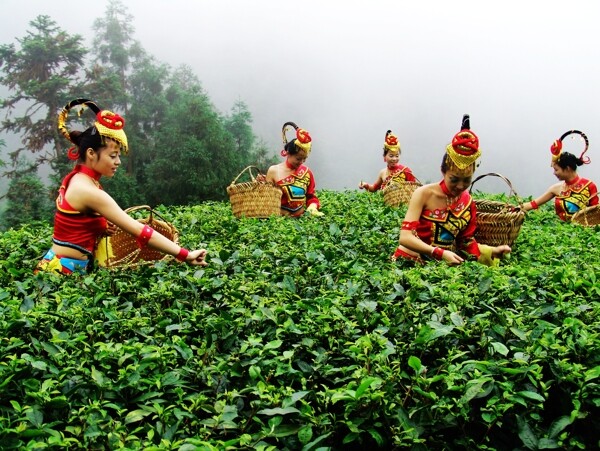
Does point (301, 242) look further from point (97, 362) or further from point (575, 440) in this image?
point (575, 440)

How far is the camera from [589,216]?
680 centimetres

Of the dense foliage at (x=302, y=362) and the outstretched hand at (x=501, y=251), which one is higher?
the outstretched hand at (x=501, y=251)

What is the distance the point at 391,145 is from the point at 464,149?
19.0 feet

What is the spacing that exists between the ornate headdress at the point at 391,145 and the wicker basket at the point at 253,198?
3.96 metres

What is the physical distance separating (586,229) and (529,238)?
95cm

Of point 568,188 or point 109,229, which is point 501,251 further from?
point 568,188

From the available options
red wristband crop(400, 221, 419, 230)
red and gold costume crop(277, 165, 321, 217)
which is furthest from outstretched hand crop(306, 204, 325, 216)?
red wristband crop(400, 221, 419, 230)

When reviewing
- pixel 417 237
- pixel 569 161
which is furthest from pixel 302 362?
pixel 569 161

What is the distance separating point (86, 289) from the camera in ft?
10.3

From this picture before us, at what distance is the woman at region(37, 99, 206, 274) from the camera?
3.65 m

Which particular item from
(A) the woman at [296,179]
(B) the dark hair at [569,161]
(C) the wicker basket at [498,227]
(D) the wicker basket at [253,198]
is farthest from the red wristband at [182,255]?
(B) the dark hair at [569,161]

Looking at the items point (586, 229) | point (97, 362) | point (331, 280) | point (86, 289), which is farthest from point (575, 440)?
point (586, 229)

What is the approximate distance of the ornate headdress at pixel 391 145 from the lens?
9727mm

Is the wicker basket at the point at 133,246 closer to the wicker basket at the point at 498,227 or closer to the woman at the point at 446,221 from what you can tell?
the woman at the point at 446,221
